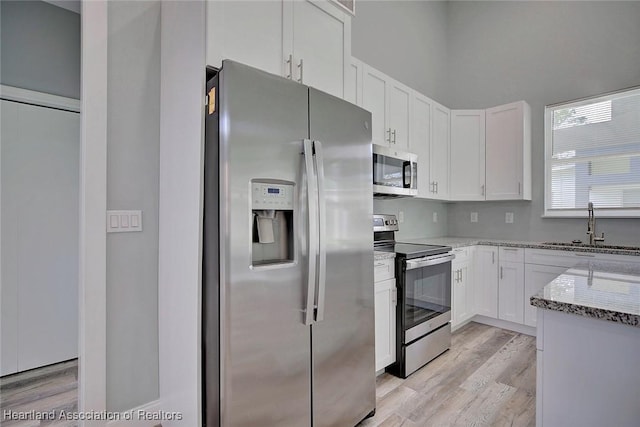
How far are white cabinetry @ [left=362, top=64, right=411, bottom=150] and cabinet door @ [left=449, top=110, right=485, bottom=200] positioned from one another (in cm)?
98

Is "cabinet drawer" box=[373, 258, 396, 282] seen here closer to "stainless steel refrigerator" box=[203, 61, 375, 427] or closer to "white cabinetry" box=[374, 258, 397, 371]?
"white cabinetry" box=[374, 258, 397, 371]

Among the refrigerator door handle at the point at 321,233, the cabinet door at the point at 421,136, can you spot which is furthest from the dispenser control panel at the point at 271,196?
the cabinet door at the point at 421,136

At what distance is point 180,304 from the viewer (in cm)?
154

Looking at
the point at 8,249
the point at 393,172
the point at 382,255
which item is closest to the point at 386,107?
the point at 393,172

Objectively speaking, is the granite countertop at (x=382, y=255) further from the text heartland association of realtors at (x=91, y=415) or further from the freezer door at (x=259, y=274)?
the text heartland association of realtors at (x=91, y=415)

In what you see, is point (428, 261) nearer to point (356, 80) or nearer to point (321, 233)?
point (321, 233)

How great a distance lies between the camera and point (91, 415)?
5.29 ft

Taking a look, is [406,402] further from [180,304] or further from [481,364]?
[180,304]

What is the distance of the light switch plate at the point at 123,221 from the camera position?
169 centimetres

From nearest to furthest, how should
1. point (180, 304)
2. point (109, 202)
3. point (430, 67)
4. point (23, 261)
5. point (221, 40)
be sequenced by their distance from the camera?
point (221, 40)
point (180, 304)
point (109, 202)
point (23, 261)
point (430, 67)

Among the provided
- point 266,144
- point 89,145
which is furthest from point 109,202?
point 266,144

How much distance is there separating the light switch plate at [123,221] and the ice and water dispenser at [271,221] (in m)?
0.82

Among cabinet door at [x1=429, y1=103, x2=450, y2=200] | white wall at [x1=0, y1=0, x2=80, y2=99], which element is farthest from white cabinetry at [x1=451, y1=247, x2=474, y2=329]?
white wall at [x1=0, y1=0, x2=80, y2=99]

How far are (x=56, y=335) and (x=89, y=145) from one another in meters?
1.84
